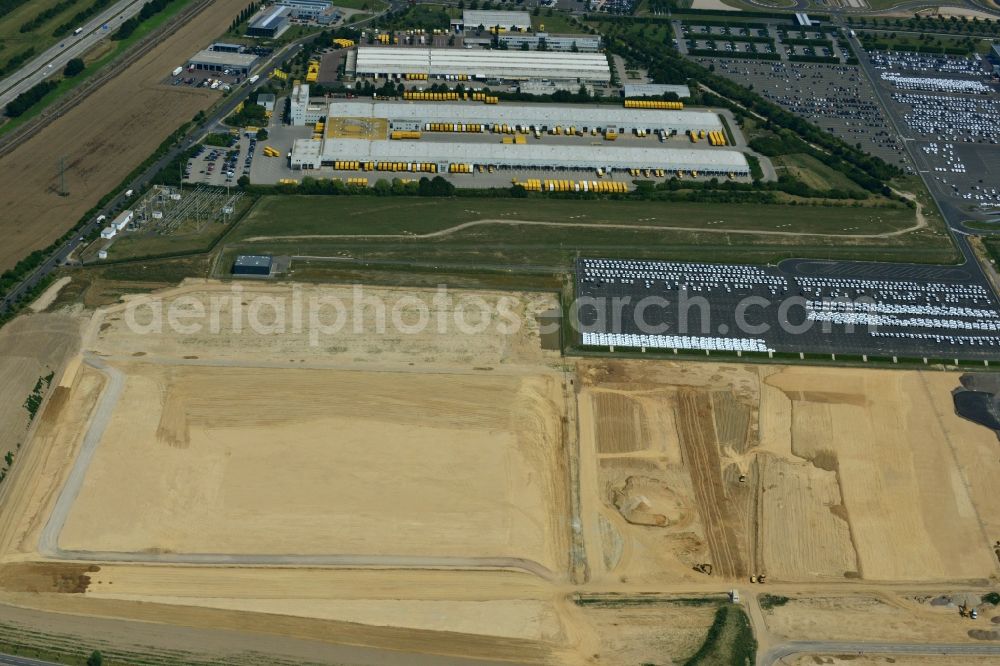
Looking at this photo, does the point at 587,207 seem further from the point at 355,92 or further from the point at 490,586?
the point at 490,586

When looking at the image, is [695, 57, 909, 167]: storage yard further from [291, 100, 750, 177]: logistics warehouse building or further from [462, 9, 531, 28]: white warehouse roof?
[462, 9, 531, 28]: white warehouse roof

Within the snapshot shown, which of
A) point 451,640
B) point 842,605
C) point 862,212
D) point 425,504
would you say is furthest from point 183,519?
point 862,212

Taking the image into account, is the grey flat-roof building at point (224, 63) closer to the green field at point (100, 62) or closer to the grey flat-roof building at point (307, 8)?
the green field at point (100, 62)

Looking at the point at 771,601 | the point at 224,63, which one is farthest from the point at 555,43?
the point at 771,601

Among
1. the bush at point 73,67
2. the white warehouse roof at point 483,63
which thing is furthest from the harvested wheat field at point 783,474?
the bush at point 73,67

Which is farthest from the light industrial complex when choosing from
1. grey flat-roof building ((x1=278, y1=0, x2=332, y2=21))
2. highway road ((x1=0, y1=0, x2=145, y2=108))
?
highway road ((x1=0, y1=0, x2=145, y2=108))

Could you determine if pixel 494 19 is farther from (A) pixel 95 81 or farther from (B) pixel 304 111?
(A) pixel 95 81
